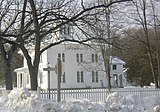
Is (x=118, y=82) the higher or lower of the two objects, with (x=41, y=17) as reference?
lower

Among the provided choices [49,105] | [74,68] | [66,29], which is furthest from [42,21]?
[74,68]

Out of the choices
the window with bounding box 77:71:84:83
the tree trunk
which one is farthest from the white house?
the tree trunk

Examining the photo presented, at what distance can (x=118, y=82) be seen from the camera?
192ft

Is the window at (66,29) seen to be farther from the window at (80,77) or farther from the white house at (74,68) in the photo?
the window at (80,77)

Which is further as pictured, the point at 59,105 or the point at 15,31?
the point at 15,31

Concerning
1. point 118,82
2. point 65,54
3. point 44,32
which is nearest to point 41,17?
point 44,32

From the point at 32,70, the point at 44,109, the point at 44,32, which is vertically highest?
the point at 44,32

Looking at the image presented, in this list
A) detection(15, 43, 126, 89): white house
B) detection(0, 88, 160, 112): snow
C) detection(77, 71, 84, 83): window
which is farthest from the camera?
detection(77, 71, 84, 83): window

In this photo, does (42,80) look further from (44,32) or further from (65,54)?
(44,32)

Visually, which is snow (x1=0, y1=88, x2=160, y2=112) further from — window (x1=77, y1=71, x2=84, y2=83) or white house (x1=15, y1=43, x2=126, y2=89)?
window (x1=77, y1=71, x2=84, y2=83)

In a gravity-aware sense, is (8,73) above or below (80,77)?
below

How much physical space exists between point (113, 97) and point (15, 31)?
11.2 meters

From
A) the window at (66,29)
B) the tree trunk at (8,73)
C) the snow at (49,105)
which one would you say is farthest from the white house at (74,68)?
the snow at (49,105)

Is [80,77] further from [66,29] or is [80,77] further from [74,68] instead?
[66,29]
